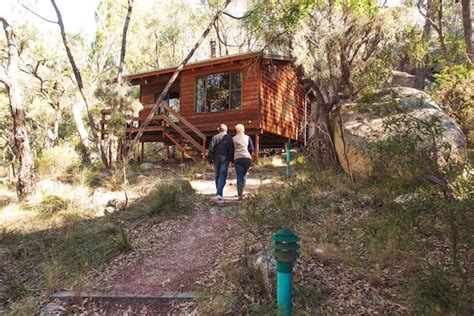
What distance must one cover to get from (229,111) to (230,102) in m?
0.49

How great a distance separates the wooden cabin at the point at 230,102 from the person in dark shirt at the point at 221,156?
5628mm

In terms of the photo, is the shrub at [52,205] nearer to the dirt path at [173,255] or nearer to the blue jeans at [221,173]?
the dirt path at [173,255]

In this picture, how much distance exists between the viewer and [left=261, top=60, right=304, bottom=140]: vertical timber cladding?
14.1 m

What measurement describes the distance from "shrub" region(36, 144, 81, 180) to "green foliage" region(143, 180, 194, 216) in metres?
5.98

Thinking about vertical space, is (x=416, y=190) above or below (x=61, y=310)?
above

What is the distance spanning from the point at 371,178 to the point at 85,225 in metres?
6.04

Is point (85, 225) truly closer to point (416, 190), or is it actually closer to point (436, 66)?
point (416, 190)

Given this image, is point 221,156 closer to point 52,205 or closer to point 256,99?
point 52,205

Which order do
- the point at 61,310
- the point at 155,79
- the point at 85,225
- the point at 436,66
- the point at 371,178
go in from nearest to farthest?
1. the point at 61,310
2. the point at 85,225
3. the point at 371,178
4. the point at 155,79
5. the point at 436,66

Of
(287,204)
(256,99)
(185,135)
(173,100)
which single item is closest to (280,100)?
(256,99)

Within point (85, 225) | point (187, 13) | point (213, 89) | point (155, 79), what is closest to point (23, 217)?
point (85, 225)

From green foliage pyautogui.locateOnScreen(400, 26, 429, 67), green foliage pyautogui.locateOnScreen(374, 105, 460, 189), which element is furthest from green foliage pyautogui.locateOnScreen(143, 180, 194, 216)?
green foliage pyautogui.locateOnScreen(400, 26, 429, 67)

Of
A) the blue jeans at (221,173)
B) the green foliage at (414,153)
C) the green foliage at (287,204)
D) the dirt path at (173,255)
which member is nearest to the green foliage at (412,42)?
the green foliage at (287,204)

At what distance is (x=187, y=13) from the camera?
2761 centimetres
